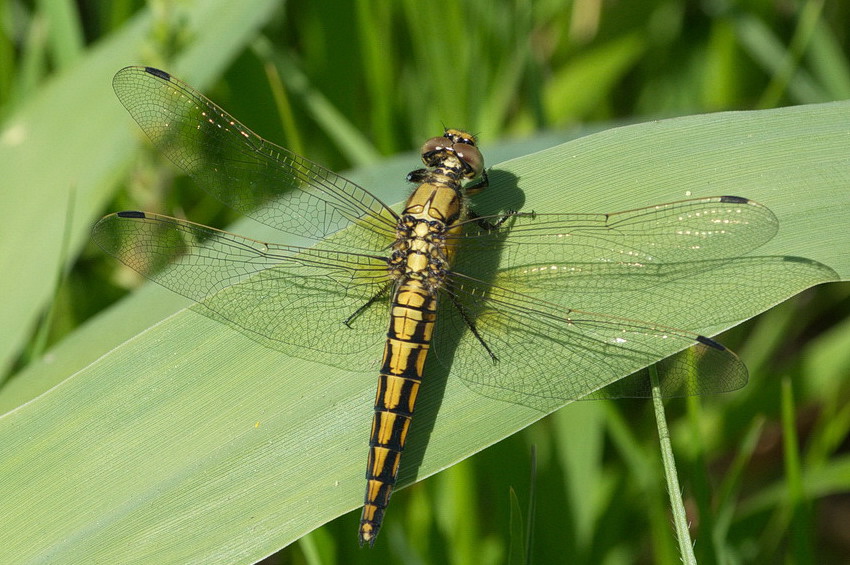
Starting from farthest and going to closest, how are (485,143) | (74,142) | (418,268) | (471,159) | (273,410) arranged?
(485,143)
(74,142)
(471,159)
(418,268)
(273,410)

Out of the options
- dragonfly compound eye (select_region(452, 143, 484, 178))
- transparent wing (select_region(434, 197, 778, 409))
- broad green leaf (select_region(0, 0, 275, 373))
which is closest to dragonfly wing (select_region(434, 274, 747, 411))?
transparent wing (select_region(434, 197, 778, 409))

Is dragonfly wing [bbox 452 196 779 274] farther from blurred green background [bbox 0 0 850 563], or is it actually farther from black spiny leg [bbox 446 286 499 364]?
blurred green background [bbox 0 0 850 563]

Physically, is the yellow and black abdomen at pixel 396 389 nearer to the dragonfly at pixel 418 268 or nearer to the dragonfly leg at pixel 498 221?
the dragonfly at pixel 418 268

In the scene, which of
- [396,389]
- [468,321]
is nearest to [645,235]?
[468,321]

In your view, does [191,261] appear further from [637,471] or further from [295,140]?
[637,471]

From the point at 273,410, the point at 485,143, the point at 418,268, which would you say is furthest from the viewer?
the point at 485,143

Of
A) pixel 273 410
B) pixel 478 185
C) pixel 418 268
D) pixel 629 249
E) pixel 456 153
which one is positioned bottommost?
pixel 273 410

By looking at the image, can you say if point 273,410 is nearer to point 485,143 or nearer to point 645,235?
point 645,235

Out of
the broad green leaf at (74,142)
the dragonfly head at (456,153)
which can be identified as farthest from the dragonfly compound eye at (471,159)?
the broad green leaf at (74,142)

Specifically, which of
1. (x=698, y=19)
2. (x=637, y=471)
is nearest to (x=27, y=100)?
(x=637, y=471)
